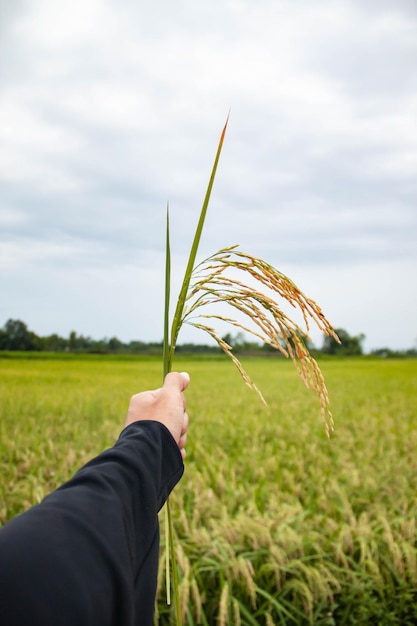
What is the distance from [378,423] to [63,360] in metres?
22.5

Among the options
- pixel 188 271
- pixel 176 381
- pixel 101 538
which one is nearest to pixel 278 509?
pixel 176 381

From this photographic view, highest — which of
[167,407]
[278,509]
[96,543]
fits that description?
[167,407]

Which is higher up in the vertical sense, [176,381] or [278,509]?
[176,381]

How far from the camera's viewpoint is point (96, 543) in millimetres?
918

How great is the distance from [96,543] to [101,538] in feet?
0.05

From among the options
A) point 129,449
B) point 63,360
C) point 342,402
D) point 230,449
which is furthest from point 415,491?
point 63,360

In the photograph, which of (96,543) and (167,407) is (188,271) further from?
(96,543)

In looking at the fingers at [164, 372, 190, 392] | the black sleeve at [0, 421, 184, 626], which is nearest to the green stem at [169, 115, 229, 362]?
the fingers at [164, 372, 190, 392]

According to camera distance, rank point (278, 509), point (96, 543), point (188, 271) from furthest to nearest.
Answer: point (278, 509) → point (188, 271) → point (96, 543)

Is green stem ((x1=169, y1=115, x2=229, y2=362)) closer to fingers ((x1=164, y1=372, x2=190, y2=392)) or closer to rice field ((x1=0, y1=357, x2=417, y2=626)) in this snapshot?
fingers ((x1=164, y1=372, x2=190, y2=392))

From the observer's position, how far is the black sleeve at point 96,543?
804 mm

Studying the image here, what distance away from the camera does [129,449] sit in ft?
3.69

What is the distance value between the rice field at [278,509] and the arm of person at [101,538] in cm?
177

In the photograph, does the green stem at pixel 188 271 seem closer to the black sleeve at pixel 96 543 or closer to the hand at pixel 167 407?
the hand at pixel 167 407
